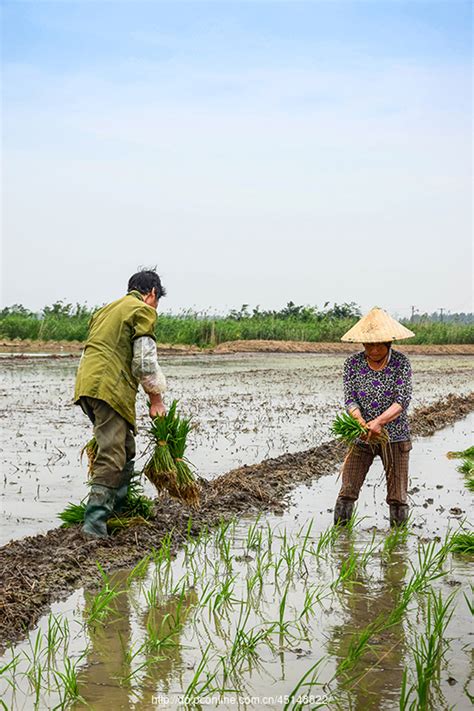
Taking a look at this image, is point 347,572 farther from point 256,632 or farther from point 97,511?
point 97,511

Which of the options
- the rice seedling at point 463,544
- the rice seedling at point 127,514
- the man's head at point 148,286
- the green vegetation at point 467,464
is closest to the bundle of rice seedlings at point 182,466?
the rice seedling at point 127,514

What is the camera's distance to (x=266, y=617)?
4.29 metres

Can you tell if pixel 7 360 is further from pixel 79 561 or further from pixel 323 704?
pixel 323 704

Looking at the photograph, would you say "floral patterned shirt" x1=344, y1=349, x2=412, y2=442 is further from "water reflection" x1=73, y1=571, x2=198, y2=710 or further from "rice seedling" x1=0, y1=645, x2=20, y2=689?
"rice seedling" x1=0, y1=645, x2=20, y2=689

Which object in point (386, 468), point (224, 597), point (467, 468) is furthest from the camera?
point (467, 468)

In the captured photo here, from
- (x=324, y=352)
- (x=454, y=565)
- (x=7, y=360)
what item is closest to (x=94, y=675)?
(x=454, y=565)

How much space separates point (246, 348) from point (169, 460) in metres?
30.3

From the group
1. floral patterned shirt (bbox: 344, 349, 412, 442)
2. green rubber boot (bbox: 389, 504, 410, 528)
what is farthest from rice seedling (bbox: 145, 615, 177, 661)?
green rubber boot (bbox: 389, 504, 410, 528)

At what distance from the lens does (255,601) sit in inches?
178

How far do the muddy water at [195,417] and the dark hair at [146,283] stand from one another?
1739 millimetres

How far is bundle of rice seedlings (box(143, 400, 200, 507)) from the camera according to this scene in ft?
19.2

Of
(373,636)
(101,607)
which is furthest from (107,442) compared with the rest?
(373,636)

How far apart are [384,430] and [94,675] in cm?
287

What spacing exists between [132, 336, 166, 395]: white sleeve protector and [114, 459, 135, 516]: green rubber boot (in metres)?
0.56
